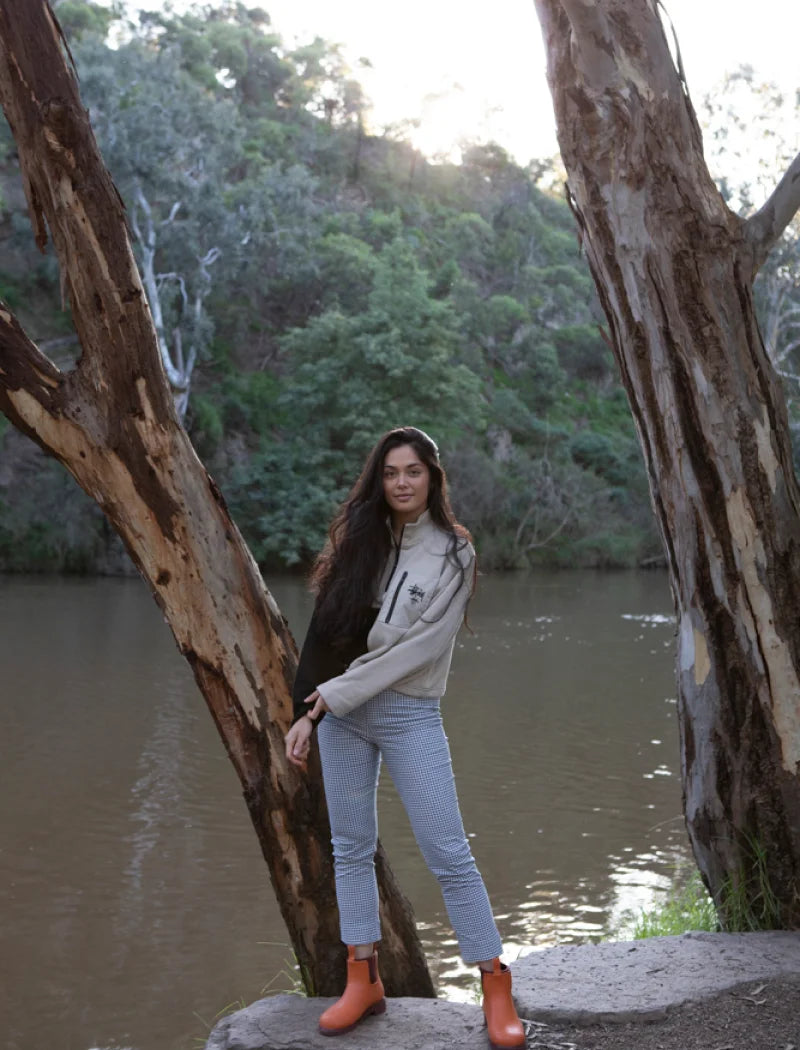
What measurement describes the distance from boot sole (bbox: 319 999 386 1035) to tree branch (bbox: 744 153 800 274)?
2.43 m

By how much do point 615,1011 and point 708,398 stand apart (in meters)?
1.80

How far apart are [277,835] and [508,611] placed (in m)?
16.3

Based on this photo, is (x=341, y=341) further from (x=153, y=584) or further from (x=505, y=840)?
(x=153, y=584)

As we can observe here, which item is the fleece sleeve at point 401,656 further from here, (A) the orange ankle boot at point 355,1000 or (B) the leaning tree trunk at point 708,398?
(B) the leaning tree trunk at point 708,398

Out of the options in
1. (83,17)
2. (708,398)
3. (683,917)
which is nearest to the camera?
(708,398)

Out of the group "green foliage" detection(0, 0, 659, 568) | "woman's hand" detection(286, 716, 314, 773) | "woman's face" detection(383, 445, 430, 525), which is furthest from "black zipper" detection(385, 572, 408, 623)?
"green foliage" detection(0, 0, 659, 568)

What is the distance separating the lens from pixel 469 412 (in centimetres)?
2762

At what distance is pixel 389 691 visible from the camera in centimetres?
293

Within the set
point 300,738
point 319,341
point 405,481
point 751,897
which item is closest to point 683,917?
point 751,897

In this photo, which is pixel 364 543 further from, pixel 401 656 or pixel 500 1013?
pixel 500 1013

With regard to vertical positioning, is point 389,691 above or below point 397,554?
below

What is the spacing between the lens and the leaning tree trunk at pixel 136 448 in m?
3.33

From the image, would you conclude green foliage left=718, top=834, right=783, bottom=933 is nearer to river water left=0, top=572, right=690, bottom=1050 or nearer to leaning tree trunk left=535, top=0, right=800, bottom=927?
leaning tree trunk left=535, top=0, right=800, bottom=927

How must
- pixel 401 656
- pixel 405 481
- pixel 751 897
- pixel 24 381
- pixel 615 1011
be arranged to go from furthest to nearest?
pixel 751 897 → pixel 24 381 → pixel 615 1011 → pixel 405 481 → pixel 401 656
